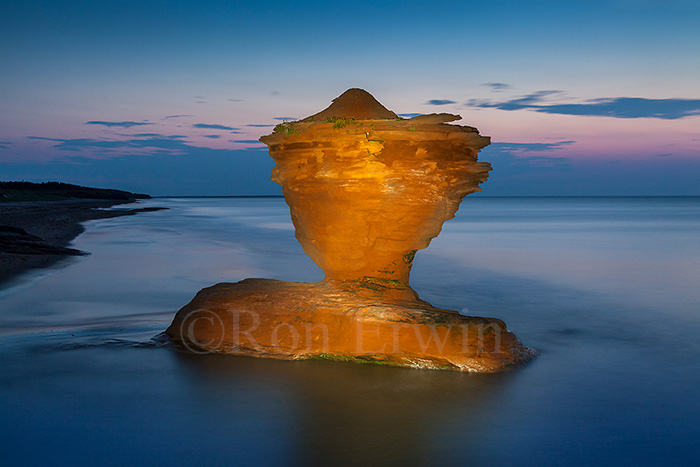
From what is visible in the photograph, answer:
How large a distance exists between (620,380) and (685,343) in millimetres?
2963

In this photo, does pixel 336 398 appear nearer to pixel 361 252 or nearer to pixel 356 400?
pixel 356 400

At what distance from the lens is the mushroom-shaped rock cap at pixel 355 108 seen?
8.70 m

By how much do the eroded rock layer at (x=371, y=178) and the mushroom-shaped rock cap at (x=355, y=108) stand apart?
16 mm

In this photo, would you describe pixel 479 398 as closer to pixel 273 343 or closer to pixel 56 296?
pixel 273 343

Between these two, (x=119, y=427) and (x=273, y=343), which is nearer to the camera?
(x=119, y=427)

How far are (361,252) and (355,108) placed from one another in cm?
234

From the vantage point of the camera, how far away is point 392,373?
7.08 meters

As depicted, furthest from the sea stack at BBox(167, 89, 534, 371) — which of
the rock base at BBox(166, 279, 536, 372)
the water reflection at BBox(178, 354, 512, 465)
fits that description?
the water reflection at BBox(178, 354, 512, 465)

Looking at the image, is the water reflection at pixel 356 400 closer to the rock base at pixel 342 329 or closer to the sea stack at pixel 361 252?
the rock base at pixel 342 329

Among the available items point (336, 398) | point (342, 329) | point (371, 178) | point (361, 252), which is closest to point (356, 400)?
point (336, 398)

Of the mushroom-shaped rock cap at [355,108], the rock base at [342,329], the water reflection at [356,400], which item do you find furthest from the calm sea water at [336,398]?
the mushroom-shaped rock cap at [355,108]

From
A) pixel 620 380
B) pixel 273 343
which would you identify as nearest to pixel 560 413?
pixel 620 380

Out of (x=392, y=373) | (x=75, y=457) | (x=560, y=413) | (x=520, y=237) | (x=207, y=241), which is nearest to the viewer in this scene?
(x=75, y=457)

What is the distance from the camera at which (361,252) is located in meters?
8.91
